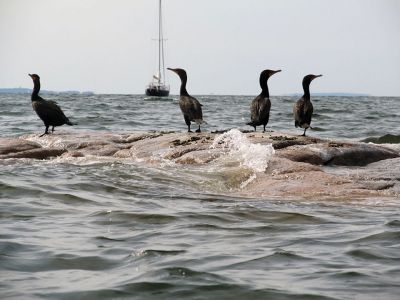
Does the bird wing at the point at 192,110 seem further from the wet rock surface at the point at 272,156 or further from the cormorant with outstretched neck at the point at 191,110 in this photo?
the wet rock surface at the point at 272,156

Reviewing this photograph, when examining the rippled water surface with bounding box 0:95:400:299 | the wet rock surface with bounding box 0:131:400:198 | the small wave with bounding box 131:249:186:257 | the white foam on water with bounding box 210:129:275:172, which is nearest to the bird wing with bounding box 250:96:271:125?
the wet rock surface with bounding box 0:131:400:198

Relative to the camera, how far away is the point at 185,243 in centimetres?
577

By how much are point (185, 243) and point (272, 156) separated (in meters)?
4.90

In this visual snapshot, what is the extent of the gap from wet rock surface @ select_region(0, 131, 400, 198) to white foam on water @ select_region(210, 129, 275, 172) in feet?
0.27

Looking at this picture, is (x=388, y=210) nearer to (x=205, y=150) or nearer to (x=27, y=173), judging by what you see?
(x=205, y=150)

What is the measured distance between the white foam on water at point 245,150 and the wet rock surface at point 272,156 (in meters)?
0.08

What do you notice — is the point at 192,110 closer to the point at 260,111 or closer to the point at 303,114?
the point at 260,111

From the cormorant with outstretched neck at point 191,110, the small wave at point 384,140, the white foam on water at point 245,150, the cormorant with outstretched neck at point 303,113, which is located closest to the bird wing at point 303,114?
the cormorant with outstretched neck at point 303,113

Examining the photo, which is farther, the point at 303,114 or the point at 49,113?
the point at 49,113

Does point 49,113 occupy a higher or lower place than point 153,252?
higher

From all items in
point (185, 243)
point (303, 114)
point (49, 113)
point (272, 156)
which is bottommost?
point (185, 243)

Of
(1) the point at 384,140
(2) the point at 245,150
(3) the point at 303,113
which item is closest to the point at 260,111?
(3) the point at 303,113

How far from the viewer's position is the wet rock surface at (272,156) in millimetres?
8734

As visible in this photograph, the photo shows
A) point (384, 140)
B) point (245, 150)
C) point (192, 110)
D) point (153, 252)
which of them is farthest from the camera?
point (384, 140)
